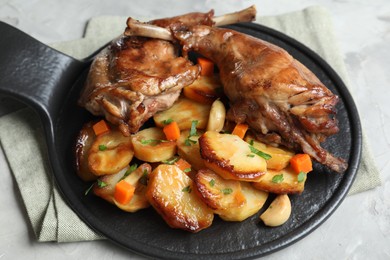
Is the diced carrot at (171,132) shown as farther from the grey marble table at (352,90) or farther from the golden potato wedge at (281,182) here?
the grey marble table at (352,90)

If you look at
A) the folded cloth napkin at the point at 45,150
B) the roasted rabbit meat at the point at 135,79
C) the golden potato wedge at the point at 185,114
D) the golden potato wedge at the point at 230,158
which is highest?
the roasted rabbit meat at the point at 135,79

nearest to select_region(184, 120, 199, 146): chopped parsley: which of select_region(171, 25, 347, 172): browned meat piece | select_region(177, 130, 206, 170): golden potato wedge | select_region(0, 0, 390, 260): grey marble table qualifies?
select_region(177, 130, 206, 170): golden potato wedge

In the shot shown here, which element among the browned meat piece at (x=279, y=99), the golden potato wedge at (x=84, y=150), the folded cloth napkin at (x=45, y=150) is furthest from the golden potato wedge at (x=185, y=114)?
Result: the folded cloth napkin at (x=45, y=150)

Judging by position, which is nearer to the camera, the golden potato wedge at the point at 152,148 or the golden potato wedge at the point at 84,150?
the golden potato wedge at the point at 152,148

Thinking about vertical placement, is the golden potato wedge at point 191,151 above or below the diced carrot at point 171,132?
below

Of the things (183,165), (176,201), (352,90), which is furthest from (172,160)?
(352,90)

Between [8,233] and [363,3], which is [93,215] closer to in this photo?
[8,233]

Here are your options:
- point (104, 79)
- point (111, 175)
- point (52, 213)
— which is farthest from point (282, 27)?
point (52, 213)

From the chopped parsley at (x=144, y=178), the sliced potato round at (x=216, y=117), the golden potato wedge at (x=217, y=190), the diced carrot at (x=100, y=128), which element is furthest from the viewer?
the diced carrot at (x=100, y=128)
